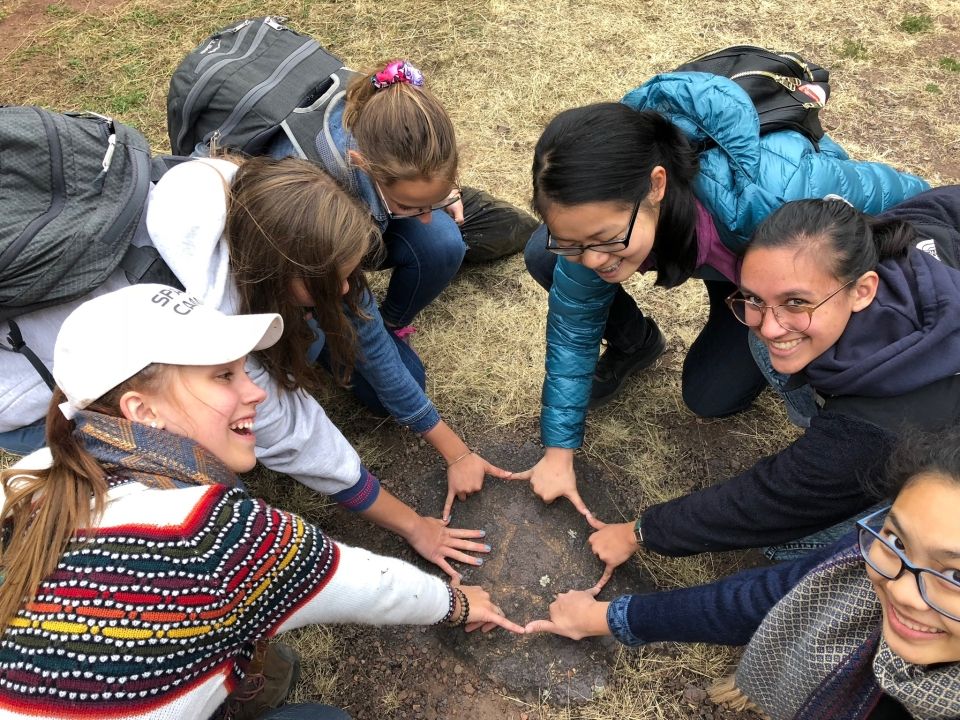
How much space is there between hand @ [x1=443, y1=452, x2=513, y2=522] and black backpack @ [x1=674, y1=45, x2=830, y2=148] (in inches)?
53.2

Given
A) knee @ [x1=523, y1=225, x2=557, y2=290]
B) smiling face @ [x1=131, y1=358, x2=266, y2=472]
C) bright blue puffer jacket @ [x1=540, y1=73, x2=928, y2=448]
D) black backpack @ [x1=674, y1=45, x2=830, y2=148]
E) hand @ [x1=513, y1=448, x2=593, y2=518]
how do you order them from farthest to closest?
1. knee @ [x1=523, y1=225, x2=557, y2=290]
2. hand @ [x1=513, y1=448, x2=593, y2=518]
3. black backpack @ [x1=674, y1=45, x2=830, y2=148]
4. bright blue puffer jacket @ [x1=540, y1=73, x2=928, y2=448]
5. smiling face @ [x1=131, y1=358, x2=266, y2=472]

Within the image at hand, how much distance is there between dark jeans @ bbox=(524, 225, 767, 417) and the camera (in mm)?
2344

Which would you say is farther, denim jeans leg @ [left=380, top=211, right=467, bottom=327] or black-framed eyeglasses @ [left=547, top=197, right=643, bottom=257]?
denim jeans leg @ [left=380, top=211, right=467, bottom=327]

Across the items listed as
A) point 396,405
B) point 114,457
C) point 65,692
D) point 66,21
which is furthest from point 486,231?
point 66,21

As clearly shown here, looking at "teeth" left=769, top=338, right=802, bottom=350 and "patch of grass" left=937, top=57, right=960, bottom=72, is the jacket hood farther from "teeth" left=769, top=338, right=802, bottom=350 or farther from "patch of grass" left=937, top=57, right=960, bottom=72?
"patch of grass" left=937, top=57, right=960, bottom=72

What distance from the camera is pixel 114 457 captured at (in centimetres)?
115

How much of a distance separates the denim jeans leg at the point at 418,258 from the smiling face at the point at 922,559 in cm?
180

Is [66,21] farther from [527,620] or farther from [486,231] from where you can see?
[527,620]

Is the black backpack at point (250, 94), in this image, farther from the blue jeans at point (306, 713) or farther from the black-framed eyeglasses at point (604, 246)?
the blue jeans at point (306, 713)

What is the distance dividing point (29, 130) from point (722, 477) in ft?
7.42

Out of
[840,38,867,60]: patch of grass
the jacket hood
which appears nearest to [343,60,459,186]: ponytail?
the jacket hood

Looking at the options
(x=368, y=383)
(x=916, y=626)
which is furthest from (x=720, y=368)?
(x=916, y=626)

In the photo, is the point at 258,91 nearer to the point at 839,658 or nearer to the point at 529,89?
the point at 839,658

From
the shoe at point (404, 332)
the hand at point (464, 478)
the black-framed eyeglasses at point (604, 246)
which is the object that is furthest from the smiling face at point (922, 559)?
the shoe at point (404, 332)
